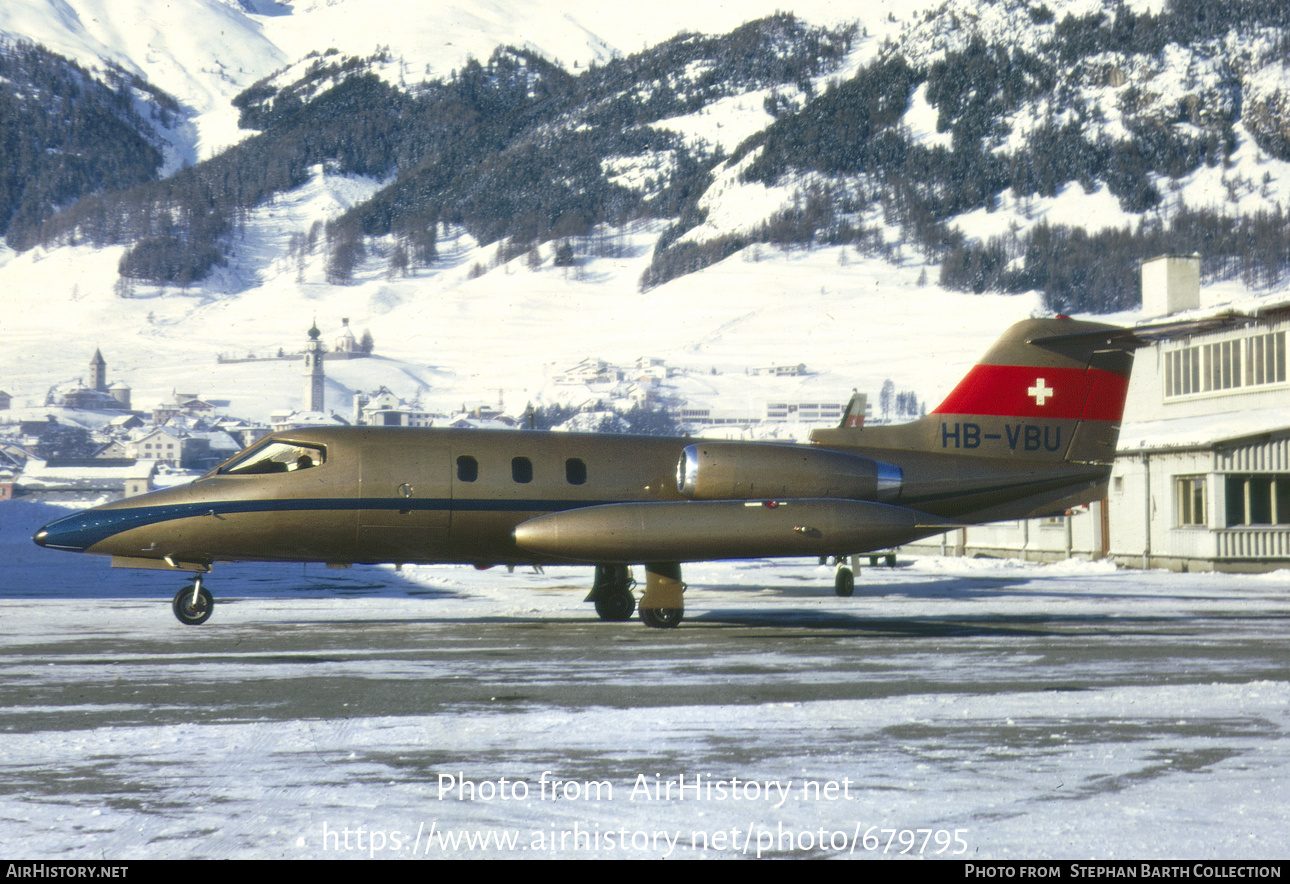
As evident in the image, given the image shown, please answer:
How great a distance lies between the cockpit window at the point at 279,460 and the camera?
824 inches

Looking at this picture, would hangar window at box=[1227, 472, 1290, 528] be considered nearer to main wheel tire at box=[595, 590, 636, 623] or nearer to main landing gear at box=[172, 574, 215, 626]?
main wheel tire at box=[595, 590, 636, 623]

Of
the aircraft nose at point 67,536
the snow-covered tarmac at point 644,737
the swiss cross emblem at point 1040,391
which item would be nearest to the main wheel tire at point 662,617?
the snow-covered tarmac at point 644,737

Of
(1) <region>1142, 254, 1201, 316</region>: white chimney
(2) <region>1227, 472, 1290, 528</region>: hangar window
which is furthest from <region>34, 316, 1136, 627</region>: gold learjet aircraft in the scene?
(1) <region>1142, 254, 1201, 316</region>: white chimney

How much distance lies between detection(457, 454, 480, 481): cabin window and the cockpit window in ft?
6.89

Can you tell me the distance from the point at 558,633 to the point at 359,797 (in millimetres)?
11419

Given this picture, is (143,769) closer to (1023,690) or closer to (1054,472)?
(1023,690)

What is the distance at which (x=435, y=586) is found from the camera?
33188 mm

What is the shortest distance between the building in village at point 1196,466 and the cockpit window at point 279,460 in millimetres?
26570

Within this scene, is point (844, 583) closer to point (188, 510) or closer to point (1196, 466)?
point (188, 510)

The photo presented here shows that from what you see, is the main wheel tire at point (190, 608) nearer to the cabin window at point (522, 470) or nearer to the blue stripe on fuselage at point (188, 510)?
the blue stripe on fuselage at point (188, 510)

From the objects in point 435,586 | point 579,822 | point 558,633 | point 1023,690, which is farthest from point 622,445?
point 579,822

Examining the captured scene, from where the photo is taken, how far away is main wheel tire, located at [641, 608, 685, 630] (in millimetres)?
21406

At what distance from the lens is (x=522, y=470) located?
2173 centimetres
